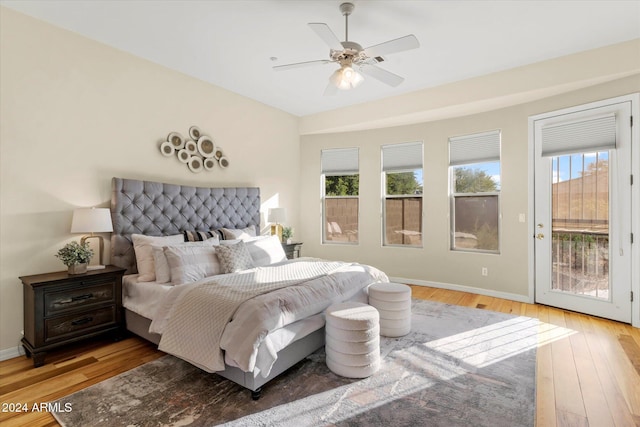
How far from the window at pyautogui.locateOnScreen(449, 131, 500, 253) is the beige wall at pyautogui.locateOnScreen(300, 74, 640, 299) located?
0.39 ft

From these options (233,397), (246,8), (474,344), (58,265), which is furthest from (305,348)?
(246,8)

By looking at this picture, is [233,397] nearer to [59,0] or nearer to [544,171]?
[59,0]

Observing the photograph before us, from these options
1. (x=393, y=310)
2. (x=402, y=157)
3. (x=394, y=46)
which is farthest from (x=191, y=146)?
(x=402, y=157)

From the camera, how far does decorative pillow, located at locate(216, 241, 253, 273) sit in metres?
3.33

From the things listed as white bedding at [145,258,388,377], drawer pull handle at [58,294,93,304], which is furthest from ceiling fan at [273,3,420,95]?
drawer pull handle at [58,294,93,304]

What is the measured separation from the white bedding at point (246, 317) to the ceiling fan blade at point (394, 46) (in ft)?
6.62

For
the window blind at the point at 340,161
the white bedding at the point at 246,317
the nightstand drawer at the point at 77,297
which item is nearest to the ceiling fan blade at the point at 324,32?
the white bedding at the point at 246,317

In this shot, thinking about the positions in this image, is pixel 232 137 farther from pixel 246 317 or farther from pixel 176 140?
pixel 246 317

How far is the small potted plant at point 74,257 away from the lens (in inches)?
112

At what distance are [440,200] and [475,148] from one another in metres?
0.94

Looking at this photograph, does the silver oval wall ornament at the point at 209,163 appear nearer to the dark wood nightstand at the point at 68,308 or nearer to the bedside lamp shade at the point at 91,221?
the bedside lamp shade at the point at 91,221

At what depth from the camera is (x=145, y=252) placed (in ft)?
10.7

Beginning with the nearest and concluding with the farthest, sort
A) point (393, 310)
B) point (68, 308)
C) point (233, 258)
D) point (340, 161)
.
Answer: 1. point (68, 308)
2. point (393, 310)
3. point (233, 258)
4. point (340, 161)

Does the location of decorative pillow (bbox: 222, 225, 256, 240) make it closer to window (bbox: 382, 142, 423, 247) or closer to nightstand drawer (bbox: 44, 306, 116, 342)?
nightstand drawer (bbox: 44, 306, 116, 342)
